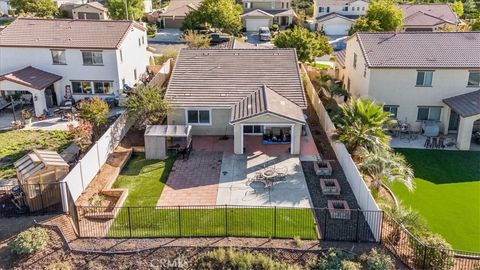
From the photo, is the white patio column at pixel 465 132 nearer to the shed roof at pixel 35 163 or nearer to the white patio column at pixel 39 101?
the shed roof at pixel 35 163

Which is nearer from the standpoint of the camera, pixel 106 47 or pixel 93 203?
pixel 93 203

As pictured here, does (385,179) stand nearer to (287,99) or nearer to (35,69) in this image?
(287,99)

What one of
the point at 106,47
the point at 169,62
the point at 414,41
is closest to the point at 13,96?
the point at 106,47

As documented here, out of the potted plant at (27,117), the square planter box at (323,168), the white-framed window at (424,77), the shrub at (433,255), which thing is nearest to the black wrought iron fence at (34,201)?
the potted plant at (27,117)

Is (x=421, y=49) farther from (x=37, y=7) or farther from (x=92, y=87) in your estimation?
(x=37, y=7)

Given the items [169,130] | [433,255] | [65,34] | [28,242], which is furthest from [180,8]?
[433,255]

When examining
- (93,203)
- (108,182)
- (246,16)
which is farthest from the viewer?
(246,16)
